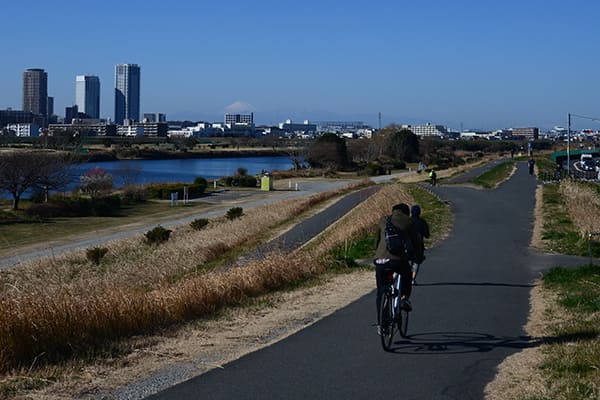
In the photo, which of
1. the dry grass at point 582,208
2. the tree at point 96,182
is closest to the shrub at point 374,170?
the tree at point 96,182

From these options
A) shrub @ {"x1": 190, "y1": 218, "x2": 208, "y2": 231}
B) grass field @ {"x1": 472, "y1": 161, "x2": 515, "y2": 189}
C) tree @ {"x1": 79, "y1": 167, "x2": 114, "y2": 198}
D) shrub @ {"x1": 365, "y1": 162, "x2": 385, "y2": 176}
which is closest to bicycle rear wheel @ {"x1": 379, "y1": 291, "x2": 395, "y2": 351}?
shrub @ {"x1": 190, "y1": 218, "x2": 208, "y2": 231}

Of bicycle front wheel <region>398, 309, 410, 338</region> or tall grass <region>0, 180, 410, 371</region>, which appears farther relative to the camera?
bicycle front wheel <region>398, 309, 410, 338</region>

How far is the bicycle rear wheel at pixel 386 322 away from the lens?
7.95m

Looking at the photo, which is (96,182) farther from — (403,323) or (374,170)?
(403,323)

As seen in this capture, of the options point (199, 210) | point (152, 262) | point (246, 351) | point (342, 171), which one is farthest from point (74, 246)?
point (342, 171)

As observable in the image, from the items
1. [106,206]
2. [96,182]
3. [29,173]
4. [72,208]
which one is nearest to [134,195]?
[96,182]

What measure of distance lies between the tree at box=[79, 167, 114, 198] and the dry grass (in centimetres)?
3276

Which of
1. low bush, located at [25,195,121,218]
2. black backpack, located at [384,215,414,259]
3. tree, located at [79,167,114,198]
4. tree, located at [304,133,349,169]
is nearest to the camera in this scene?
black backpack, located at [384,215,414,259]

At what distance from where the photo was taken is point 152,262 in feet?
71.1

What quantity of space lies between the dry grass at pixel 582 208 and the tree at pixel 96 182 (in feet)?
107

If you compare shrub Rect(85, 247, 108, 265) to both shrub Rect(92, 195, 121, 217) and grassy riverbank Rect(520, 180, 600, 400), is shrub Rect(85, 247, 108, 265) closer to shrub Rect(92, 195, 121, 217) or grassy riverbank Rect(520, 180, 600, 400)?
grassy riverbank Rect(520, 180, 600, 400)

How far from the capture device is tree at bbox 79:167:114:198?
56319mm

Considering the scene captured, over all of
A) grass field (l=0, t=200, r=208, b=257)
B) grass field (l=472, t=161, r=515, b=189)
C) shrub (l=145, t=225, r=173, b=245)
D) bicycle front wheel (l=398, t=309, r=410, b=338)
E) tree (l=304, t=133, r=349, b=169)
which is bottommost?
grass field (l=0, t=200, r=208, b=257)

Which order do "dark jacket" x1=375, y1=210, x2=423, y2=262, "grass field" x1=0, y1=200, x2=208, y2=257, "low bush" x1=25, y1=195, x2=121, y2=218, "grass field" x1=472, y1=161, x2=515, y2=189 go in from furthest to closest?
"grass field" x1=472, y1=161, x2=515, y2=189, "low bush" x1=25, y1=195, x2=121, y2=218, "grass field" x1=0, y1=200, x2=208, y2=257, "dark jacket" x1=375, y1=210, x2=423, y2=262
